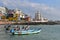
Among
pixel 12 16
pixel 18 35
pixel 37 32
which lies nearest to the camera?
pixel 18 35

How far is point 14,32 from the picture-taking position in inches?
1750

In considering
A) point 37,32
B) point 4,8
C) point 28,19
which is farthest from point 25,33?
point 4,8

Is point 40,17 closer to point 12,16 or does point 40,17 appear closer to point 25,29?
point 12,16

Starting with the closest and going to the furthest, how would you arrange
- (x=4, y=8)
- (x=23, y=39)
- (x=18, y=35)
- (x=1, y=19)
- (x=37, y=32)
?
(x=23, y=39)
(x=18, y=35)
(x=37, y=32)
(x=1, y=19)
(x=4, y=8)

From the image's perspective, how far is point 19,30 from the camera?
148ft

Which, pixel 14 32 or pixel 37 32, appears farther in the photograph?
pixel 37 32

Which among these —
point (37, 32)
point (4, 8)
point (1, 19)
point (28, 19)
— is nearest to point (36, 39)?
point (37, 32)

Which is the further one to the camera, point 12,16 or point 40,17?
point 40,17

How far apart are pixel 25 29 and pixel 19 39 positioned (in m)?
8.33

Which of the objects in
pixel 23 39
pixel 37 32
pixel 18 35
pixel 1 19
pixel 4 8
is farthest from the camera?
pixel 4 8

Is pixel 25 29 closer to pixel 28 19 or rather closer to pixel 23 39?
pixel 23 39

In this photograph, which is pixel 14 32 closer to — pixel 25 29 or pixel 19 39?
pixel 25 29

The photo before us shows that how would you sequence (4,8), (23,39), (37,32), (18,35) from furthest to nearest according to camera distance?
(4,8) → (37,32) → (18,35) → (23,39)

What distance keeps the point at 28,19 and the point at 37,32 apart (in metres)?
94.3
